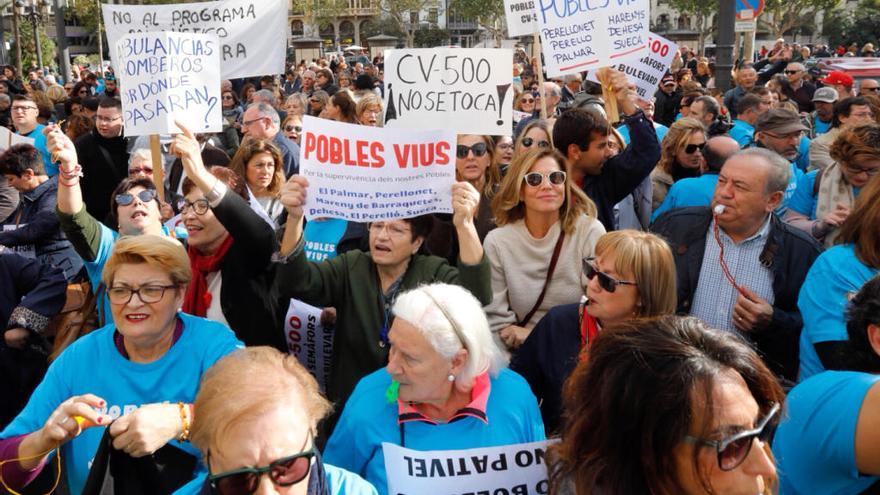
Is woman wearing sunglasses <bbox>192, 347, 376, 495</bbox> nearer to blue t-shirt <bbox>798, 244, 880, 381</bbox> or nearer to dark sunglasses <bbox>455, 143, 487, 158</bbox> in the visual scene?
blue t-shirt <bbox>798, 244, 880, 381</bbox>

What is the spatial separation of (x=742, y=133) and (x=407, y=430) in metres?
5.67

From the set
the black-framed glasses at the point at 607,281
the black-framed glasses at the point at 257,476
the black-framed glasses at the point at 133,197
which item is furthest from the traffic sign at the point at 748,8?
the black-framed glasses at the point at 257,476

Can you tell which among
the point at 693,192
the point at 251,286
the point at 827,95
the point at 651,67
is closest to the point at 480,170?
the point at 693,192

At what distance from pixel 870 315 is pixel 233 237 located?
236 centimetres

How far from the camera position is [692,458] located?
5.95 feet

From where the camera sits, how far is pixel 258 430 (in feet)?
6.70

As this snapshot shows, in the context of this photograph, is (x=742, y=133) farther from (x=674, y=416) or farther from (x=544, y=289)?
(x=674, y=416)

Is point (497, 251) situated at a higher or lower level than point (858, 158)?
lower

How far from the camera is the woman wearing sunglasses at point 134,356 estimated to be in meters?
2.77

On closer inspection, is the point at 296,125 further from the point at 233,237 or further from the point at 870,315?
the point at 870,315

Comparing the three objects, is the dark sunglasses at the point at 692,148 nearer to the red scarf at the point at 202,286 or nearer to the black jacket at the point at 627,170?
the black jacket at the point at 627,170

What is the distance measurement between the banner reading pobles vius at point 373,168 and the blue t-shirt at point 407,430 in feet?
3.40

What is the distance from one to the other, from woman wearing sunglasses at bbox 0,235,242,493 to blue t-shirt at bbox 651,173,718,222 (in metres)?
2.98

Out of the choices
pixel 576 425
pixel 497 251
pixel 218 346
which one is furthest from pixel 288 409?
pixel 497 251
